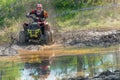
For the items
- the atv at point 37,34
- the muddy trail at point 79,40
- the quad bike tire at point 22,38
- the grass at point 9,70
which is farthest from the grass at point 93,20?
the grass at point 9,70

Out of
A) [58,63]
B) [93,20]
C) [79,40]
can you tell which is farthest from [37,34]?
[58,63]

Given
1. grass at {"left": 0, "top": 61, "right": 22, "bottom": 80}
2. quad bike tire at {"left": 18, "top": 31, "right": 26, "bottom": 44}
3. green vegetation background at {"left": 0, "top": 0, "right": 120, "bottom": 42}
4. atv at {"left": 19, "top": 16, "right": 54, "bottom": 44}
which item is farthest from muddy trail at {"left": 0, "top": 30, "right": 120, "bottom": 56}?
grass at {"left": 0, "top": 61, "right": 22, "bottom": 80}

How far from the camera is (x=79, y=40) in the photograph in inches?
803

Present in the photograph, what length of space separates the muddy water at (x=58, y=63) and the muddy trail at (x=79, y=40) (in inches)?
36.2

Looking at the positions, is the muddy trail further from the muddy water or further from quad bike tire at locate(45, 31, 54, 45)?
the muddy water

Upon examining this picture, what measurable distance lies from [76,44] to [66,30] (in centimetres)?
377

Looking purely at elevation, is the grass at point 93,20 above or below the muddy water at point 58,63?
above

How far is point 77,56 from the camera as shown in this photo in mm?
15938

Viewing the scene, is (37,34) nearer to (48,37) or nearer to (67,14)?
(48,37)

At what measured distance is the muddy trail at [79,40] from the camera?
62.6ft

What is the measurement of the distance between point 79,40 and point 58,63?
5721mm

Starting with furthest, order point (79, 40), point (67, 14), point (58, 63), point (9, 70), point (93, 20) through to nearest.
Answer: point (67, 14) → point (93, 20) → point (79, 40) → point (58, 63) → point (9, 70)

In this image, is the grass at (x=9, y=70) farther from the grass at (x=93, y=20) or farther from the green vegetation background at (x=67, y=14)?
the grass at (x=93, y=20)

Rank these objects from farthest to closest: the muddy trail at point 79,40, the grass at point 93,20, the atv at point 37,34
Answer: the grass at point 93,20, the atv at point 37,34, the muddy trail at point 79,40
